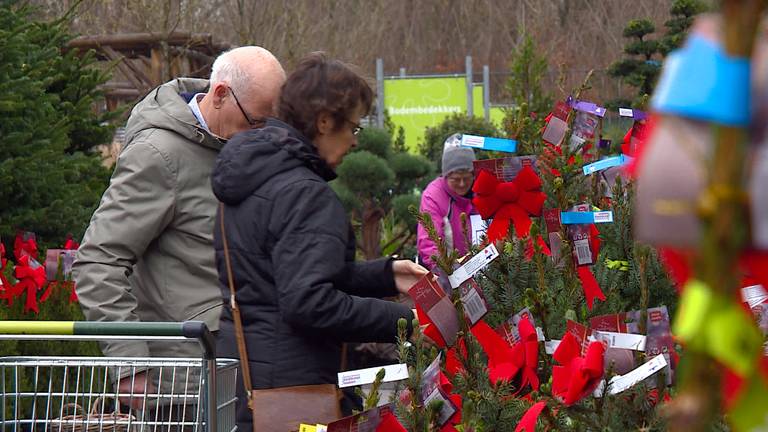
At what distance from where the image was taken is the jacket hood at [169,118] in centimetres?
315

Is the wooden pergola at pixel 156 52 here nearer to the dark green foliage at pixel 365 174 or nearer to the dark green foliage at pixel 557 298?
the dark green foliage at pixel 365 174

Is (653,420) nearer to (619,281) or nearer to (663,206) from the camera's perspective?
(619,281)

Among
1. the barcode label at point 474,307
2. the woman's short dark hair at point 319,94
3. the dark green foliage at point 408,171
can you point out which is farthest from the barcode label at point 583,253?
the dark green foliage at point 408,171

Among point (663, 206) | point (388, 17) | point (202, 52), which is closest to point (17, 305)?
point (663, 206)

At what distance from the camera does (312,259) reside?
2348 millimetres

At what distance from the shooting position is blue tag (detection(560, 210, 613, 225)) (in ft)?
8.43

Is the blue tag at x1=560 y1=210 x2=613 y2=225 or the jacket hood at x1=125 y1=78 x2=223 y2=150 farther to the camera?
the jacket hood at x1=125 y1=78 x2=223 y2=150

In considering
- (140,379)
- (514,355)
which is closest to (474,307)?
(514,355)

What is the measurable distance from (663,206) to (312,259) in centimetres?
175

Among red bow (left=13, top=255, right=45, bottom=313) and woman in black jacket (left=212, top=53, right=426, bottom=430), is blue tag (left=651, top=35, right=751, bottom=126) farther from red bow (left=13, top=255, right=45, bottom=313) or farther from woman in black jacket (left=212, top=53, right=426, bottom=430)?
red bow (left=13, top=255, right=45, bottom=313)

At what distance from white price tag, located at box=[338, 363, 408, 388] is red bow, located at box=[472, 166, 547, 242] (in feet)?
2.62

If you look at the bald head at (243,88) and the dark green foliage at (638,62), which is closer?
the bald head at (243,88)

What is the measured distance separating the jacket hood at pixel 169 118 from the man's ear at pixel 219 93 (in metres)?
0.08

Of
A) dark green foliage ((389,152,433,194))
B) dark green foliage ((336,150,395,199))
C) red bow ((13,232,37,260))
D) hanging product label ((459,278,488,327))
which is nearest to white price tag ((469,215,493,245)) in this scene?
hanging product label ((459,278,488,327))
